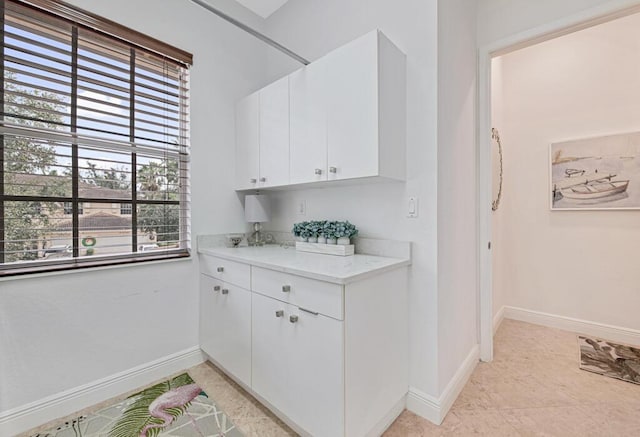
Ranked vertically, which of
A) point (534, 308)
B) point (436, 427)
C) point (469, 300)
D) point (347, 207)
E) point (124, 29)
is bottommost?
point (436, 427)

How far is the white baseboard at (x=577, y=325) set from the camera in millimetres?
2537

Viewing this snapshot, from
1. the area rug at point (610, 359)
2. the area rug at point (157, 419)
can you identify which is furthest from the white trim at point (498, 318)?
the area rug at point (157, 419)

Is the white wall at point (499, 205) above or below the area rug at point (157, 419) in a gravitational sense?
above

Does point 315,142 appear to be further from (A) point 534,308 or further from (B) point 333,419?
(A) point 534,308

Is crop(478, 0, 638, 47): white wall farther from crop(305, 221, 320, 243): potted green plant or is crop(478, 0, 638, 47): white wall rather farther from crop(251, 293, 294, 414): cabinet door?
crop(251, 293, 294, 414): cabinet door

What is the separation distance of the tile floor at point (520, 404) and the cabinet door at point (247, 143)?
4.98ft

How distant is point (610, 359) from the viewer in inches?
88.5

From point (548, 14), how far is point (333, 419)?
2.74 metres

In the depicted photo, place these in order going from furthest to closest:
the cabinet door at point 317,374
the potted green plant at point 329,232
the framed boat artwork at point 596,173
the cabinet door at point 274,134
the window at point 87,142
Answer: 1. the framed boat artwork at point 596,173
2. the cabinet door at point 274,134
3. the potted green plant at point 329,232
4. the window at point 87,142
5. the cabinet door at point 317,374

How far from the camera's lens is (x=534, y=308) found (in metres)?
3.02

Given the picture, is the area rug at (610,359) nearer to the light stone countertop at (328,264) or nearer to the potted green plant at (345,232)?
the light stone countertop at (328,264)

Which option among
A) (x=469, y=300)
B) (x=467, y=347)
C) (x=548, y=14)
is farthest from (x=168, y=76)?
(x=467, y=347)

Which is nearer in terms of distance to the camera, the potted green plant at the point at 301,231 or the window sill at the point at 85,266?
the window sill at the point at 85,266

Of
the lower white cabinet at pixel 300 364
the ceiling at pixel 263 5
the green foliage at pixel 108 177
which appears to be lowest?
the lower white cabinet at pixel 300 364
